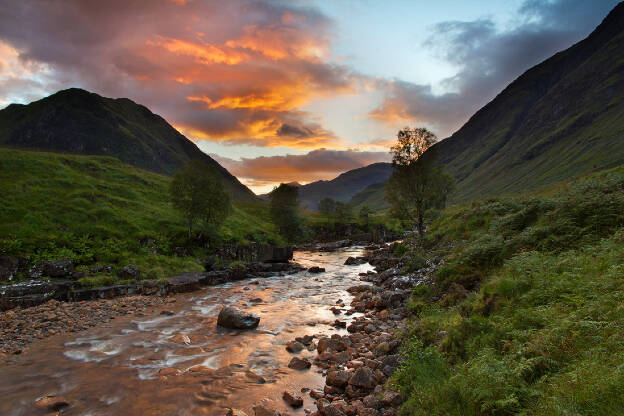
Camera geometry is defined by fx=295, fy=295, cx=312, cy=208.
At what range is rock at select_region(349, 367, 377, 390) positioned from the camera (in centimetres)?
1083

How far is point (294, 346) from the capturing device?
1620 cm

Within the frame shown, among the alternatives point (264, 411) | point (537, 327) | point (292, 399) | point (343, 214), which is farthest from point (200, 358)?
point (343, 214)

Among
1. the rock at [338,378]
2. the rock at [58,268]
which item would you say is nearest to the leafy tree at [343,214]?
the rock at [58,268]

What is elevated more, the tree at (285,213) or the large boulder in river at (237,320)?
the tree at (285,213)

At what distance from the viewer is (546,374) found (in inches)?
255

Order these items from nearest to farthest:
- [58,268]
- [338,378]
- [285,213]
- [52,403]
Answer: [52,403] < [338,378] < [58,268] < [285,213]

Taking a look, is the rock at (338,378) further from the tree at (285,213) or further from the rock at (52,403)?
the tree at (285,213)

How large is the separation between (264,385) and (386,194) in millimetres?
43079

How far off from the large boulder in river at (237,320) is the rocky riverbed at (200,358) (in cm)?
49

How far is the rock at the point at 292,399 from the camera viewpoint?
10.8m

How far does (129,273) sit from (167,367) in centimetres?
2221

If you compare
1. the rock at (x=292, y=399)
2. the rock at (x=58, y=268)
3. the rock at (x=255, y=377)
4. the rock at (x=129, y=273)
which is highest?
the rock at (x=58, y=268)

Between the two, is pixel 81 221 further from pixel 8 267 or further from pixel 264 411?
pixel 264 411

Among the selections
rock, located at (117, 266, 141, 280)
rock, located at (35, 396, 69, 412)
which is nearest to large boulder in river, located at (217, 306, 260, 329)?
rock, located at (35, 396, 69, 412)
